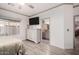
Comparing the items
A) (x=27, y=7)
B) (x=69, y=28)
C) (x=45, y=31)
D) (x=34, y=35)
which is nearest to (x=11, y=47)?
(x=34, y=35)

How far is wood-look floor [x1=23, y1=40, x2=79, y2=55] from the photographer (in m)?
1.86

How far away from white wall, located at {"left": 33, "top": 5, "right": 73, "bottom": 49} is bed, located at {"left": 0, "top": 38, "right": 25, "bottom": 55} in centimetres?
76

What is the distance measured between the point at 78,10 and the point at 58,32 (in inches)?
28.1

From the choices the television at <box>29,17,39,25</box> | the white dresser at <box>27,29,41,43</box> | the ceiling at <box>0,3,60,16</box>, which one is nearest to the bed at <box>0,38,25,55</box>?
the white dresser at <box>27,29,41,43</box>

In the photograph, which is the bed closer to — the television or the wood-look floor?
the wood-look floor

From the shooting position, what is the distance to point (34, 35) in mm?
2047

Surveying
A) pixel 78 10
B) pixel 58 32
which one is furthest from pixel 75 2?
pixel 58 32

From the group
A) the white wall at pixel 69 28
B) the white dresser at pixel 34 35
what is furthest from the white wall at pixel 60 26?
the white dresser at pixel 34 35

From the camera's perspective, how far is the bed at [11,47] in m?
1.85

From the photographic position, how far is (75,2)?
1806mm

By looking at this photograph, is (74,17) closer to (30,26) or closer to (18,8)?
(30,26)

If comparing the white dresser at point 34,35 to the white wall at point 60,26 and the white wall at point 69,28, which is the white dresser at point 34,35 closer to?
the white wall at point 60,26

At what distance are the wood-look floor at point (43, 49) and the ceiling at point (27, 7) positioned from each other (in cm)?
74
